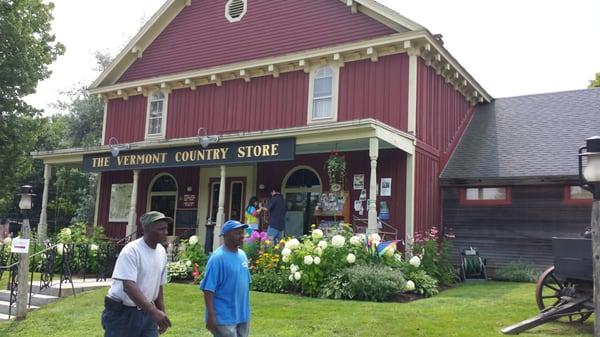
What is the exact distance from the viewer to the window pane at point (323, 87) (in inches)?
614

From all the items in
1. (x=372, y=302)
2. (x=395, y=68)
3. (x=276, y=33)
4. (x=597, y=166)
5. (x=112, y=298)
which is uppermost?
(x=276, y=33)

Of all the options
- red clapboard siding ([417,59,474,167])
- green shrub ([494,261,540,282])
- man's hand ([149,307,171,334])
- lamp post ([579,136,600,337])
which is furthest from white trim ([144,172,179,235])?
lamp post ([579,136,600,337])

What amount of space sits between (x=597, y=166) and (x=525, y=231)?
30.2ft

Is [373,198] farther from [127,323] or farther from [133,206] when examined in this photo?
[127,323]

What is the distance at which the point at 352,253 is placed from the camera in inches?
421

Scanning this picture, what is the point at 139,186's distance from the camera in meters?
18.8

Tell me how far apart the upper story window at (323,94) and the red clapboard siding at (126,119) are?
21.5 feet

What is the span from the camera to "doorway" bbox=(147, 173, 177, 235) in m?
18.1

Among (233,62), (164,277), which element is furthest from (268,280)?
(233,62)

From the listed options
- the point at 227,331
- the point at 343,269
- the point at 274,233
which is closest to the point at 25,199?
the point at 274,233

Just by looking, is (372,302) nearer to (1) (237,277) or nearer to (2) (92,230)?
(1) (237,277)

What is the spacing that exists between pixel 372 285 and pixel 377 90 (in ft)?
21.1

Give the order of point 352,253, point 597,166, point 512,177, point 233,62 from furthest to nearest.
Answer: point 233,62 → point 512,177 → point 352,253 → point 597,166

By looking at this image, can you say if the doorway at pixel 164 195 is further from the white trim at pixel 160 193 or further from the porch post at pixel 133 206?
the porch post at pixel 133 206
